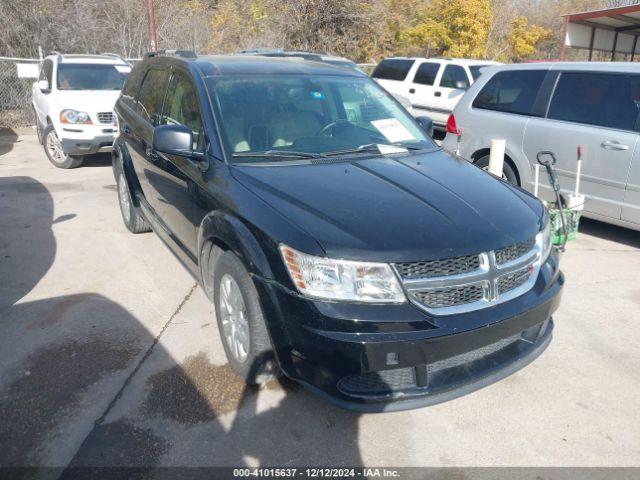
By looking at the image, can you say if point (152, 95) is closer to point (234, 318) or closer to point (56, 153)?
point (234, 318)

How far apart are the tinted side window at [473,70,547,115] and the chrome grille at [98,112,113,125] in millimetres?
5754

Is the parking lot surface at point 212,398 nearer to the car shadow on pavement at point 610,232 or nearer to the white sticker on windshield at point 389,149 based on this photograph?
the car shadow on pavement at point 610,232

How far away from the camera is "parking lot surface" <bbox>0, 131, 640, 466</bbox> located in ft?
9.14

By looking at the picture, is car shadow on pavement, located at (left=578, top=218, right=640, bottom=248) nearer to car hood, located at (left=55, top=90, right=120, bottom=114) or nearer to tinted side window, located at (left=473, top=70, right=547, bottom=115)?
tinted side window, located at (left=473, top=70, right=547, bottom=115)

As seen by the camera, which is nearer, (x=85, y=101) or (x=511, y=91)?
(x=511, y=91)

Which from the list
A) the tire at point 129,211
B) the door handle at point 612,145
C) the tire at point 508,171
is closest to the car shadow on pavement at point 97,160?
the tire at point 129,211

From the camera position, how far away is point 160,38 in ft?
64.4

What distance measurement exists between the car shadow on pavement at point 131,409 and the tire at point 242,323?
18 cm

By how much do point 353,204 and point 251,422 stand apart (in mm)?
1284

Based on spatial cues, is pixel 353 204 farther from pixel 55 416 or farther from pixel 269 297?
pixel 55 416

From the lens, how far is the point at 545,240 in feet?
10.6

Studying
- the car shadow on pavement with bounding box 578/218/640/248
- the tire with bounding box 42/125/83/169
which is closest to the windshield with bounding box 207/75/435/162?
the car shadow on pavement with bounding box 578/218/640/248

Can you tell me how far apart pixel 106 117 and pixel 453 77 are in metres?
Answer: 7.49

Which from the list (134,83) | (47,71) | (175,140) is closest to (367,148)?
(175,140)
